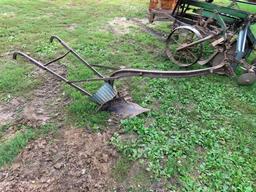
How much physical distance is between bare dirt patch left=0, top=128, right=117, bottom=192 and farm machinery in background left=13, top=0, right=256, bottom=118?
614 millimetres

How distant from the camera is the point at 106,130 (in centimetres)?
364

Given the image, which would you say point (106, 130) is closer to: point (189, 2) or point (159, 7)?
point (189, 2)

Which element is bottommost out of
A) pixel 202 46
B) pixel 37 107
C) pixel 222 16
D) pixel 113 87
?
pixel 37 107

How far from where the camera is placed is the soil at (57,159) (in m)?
2.91

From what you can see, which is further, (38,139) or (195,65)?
(195,65)

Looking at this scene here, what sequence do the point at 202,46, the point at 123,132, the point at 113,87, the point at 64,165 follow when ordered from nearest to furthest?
the point at 64,165, the point at 123,132, the point at 113,87, the point at 202,46

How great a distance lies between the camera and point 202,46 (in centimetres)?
499

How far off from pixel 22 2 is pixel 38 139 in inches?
253

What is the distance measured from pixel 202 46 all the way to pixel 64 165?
308 centimetres

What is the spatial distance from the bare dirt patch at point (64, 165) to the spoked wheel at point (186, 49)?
2.38 metres

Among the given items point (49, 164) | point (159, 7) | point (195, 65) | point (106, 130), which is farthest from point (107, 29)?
point (49, 164)

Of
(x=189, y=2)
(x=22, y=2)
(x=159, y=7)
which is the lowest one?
(x=22, y=2)

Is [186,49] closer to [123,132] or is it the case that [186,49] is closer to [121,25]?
[123,132]

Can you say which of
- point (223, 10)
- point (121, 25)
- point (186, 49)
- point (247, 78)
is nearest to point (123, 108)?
point (247, 78)
